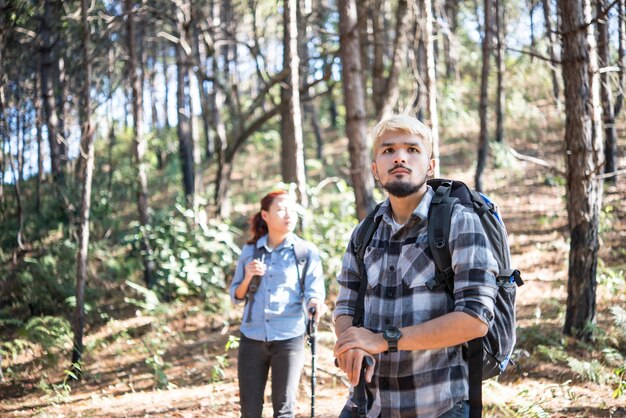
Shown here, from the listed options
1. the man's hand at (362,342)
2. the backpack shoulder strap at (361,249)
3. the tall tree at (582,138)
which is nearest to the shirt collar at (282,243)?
A: the backpack shoulder strap at (361,249)

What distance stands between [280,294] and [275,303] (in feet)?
0.28

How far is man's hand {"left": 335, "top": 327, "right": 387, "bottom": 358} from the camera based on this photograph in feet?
6.77

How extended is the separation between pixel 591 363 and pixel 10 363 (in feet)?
28.3

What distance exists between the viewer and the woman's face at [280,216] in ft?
15.3

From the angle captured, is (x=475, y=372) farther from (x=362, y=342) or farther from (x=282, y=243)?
(x=282, y=243)

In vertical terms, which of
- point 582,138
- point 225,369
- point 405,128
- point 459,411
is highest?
point 582,138

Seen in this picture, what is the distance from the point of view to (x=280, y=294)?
14.8 feet

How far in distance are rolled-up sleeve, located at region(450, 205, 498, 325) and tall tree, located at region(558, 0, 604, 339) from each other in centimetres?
504

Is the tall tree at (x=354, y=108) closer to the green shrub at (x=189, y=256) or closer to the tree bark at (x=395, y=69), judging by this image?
the tree bark at (x=395, y=69)

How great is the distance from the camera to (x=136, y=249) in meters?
12.7

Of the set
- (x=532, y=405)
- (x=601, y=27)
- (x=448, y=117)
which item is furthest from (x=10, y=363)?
(x=448, y=117)

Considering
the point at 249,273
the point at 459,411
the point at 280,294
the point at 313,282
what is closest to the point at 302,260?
the point at 313,282

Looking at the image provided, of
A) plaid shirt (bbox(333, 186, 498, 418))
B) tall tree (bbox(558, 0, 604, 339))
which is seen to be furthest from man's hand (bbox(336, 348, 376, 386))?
tall tree (bbox(558, 0, 604, 339))

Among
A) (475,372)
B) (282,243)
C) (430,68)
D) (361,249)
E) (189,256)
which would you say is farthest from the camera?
(189,256)
